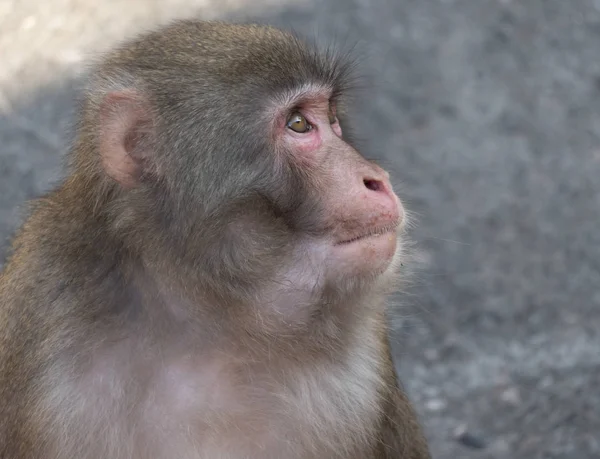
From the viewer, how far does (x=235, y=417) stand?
2326mm

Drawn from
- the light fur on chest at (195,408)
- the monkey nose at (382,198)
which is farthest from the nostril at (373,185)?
the light fur on chest at (195,408)

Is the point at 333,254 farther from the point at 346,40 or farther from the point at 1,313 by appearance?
the point at 346,40

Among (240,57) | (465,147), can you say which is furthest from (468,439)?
(240,57)

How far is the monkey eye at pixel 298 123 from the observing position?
89.4 inches

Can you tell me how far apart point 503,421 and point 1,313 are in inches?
72.9

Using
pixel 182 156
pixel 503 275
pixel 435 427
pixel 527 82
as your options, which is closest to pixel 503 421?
pixel 435 427

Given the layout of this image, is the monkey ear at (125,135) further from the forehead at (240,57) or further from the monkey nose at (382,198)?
the monkey nose at (382,198)

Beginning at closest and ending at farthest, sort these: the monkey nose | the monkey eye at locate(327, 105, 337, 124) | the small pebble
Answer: the monkey nose → the monkey eye at locate(327, 105, 337, 124) → the small pebble

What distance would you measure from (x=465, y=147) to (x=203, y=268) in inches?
86.5

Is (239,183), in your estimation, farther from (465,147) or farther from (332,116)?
(465,147)

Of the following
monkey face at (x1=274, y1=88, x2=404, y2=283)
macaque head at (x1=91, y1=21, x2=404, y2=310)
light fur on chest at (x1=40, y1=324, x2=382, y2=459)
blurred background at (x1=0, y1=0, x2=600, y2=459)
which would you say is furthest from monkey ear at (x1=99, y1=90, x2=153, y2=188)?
blurred background at (x1=0, y1=0, x2=600, y2=459)

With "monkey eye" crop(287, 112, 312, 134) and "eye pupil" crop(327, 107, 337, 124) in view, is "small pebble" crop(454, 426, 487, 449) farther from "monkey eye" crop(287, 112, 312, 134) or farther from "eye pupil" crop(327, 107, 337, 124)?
"monkey eye" crop(287, 112, 312, 134)

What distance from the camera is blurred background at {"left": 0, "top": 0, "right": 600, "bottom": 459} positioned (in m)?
4.00

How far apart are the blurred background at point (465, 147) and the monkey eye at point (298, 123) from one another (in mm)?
1697
